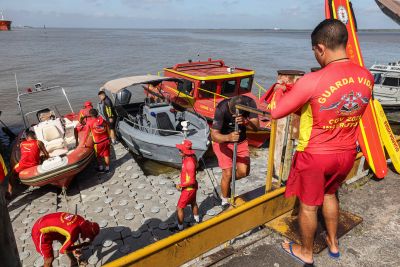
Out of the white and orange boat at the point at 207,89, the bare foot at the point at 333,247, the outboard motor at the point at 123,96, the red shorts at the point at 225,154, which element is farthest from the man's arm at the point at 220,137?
the outboard motor at the point at 123,96

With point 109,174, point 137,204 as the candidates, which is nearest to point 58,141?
point 109,174

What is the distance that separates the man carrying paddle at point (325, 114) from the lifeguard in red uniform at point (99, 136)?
6.81 metres

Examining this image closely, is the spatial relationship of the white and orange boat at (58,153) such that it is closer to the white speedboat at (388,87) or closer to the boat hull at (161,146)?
the boat hull at (161,146)

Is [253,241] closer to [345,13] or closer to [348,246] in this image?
[348,246]

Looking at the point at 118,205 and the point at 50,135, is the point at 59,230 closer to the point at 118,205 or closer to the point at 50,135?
the point at 118,205

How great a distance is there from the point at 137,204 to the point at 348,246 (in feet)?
16.2

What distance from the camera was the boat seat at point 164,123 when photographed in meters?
9.48

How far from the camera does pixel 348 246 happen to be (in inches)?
130

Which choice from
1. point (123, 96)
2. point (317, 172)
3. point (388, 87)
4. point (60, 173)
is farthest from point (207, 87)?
point (388, 87)

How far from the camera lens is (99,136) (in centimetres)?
862

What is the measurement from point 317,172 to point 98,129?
7112 millimetres

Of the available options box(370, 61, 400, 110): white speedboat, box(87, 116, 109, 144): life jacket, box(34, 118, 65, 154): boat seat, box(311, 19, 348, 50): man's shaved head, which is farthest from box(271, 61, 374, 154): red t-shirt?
box(370, 61, 400, 110): white speedboat

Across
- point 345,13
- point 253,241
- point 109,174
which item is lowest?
point 109,174

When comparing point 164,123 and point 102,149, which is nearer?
point 102,149
